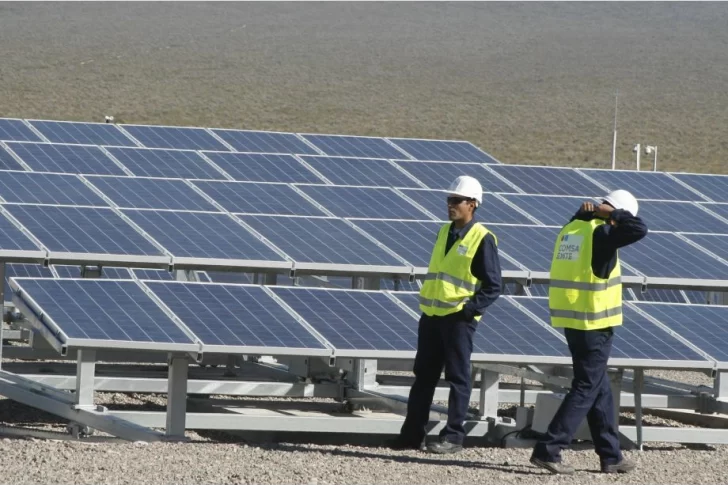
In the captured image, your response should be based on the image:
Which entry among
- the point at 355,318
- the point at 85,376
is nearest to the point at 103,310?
the point at 85,376

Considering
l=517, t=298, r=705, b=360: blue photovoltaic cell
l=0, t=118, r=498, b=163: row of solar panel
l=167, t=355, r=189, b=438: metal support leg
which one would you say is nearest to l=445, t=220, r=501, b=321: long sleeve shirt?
l=517, t=298, r=705, b=360: blue photovoltaic cell

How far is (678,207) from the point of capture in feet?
63.9

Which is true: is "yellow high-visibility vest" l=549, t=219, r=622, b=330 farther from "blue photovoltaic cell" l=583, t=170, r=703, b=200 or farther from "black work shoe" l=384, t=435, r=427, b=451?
"blue photovoltaic cell" l=583, t=170, r=703, b=200

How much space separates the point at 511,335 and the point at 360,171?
330 inches

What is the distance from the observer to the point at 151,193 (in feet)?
58.2

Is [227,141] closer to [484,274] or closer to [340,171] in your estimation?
[340,171]

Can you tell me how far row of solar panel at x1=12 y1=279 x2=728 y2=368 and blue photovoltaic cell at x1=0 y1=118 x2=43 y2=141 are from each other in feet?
33.4

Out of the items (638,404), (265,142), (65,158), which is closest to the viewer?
(638,404)

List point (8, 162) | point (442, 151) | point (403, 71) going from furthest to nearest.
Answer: point (403, 71) → point (442, 151) → point (8, 162)

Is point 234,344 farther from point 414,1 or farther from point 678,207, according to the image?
point 414,1

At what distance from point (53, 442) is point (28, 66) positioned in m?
81.7

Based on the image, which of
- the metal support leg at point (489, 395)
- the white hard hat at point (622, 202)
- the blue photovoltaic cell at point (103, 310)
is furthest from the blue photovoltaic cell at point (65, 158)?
the white hard hat at point (622, 202)

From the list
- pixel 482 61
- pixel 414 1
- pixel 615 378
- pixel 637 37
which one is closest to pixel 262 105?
pixel 482 61

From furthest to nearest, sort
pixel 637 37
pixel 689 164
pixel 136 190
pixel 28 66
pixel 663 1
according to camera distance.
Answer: pixel 663 1, pixel 637 37, pixel 28 66, pixel 689 164, pixel 136 190
